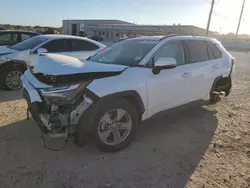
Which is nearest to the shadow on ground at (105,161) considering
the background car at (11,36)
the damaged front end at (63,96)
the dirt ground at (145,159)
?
the dirt ground at (145,159)

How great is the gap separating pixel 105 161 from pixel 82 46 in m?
5.61

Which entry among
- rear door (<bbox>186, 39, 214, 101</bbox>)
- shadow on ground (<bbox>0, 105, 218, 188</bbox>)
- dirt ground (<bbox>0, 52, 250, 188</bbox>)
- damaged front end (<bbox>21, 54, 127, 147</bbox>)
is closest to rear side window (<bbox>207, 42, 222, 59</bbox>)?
rear door (<bbox>186, 39, 214, 101</bbox>)

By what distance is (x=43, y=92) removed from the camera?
11.5ft

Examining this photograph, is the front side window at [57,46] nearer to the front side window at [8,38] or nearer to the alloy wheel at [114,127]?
the front side window at [8,38]

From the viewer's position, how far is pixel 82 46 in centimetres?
855

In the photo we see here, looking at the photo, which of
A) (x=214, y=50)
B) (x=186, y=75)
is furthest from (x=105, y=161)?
(x=214, y=50)

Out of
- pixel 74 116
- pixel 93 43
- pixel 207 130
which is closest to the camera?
pixel 74 116

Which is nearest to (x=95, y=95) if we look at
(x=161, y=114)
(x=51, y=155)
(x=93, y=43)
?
(x=51, y=155)

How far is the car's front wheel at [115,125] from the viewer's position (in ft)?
11.9

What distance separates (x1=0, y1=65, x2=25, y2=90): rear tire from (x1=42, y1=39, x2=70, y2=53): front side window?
975 millimetres

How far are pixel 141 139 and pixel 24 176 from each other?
1942mm

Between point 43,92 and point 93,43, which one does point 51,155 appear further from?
point 93,43

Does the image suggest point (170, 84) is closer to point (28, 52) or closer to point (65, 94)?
point (65, 94)

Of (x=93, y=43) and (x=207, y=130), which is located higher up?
(x=93, y=43)
